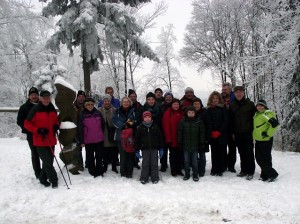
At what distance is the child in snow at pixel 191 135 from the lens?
7.03 meters

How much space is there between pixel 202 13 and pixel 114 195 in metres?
20.2

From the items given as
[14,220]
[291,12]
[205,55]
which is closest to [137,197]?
[14,220]

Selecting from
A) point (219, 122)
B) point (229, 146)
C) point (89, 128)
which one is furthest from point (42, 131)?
point (229, 146)

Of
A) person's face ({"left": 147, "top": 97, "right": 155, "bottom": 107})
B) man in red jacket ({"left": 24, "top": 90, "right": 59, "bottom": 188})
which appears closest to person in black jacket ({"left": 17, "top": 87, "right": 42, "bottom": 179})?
man in red jacket ({"left": 24, "top": 90, "right": 59, "bottom": 188})

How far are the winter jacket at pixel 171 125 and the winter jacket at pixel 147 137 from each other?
402 millimetres

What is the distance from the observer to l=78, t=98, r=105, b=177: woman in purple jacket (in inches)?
284

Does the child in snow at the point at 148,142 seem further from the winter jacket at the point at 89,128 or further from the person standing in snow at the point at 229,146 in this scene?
the person standing in snow at the point at 229,146

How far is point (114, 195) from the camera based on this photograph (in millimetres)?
6035

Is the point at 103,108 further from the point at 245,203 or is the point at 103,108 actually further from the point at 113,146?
the point at 245,203

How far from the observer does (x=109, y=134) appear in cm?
763

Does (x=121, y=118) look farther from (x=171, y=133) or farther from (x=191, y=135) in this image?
(x=191, y=135)

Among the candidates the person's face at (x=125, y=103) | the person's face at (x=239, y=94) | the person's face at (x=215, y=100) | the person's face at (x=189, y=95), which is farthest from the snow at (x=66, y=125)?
the person's face at (x=239, y=94)

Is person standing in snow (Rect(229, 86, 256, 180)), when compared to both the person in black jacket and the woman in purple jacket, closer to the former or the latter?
the woman in purple jacket

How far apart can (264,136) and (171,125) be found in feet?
7.22
